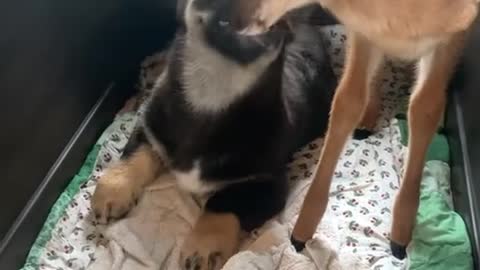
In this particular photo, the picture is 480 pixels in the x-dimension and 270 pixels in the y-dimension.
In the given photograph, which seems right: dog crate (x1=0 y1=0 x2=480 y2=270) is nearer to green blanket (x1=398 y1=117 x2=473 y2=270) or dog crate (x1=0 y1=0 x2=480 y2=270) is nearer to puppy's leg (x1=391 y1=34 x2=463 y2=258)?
green blanket (x1=398 y1=117 x2=473 y2=270)

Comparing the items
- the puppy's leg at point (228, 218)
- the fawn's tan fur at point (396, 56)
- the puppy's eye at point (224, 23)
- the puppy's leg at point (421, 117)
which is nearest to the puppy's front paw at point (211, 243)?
the puppy's leg at point (228, 218)

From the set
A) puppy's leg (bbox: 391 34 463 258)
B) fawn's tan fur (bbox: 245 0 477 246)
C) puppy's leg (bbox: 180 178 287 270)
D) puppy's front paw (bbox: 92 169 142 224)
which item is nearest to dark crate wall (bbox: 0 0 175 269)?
puppy's front paw (bbox: 92 169 142 224)

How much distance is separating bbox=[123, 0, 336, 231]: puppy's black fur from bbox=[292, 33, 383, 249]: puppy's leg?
0.15m

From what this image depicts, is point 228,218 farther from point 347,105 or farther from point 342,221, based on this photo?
point 347,105

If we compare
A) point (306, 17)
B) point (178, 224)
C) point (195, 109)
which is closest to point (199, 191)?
point (178, 224)

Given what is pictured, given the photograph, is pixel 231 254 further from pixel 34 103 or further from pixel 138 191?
pixel 34 103

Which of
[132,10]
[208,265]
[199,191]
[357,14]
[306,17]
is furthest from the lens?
[132,10]

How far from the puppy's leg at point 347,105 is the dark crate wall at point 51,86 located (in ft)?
1.92

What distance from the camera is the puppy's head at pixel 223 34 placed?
4.72 feet

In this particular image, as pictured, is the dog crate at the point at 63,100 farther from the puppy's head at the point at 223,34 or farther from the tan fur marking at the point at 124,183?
the puppy's head at the point at 223,34

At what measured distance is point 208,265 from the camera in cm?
162

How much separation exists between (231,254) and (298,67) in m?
0.52

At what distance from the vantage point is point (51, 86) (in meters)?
1.75

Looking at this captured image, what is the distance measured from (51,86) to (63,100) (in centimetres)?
7
